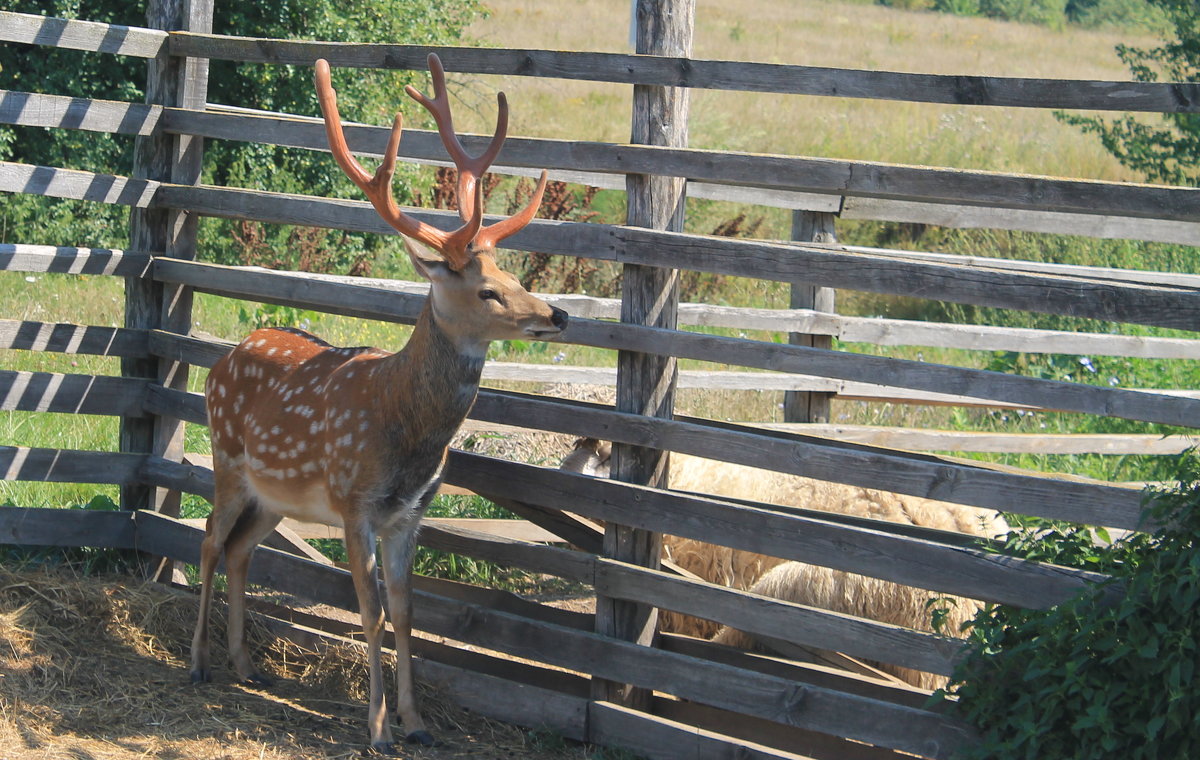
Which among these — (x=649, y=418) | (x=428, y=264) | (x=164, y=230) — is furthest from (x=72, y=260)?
(x=649, y=418)

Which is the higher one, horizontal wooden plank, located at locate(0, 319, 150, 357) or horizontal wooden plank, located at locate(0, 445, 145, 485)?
horizontal wooden plank, located at locate(0, 319, 150, 357)

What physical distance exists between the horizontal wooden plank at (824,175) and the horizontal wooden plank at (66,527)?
2.06 m

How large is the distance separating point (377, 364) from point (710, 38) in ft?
107

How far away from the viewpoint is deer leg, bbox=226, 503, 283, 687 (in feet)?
18.6

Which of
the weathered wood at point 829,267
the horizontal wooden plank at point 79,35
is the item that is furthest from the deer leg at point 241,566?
the horizontal wooden plank at point 79,35

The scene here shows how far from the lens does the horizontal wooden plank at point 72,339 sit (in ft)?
20.0

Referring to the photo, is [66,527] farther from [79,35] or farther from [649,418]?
[649,418]

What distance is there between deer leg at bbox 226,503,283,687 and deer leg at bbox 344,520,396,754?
32.3 inches

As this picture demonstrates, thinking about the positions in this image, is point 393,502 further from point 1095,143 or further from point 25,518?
point 1095,143

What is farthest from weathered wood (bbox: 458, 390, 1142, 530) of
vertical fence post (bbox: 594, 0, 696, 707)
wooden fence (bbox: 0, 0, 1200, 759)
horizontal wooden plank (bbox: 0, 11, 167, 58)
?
horizontal wooden plank (bbox: 0, 11, 167, 58)

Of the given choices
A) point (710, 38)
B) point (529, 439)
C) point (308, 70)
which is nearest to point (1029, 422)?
point (529, 439)

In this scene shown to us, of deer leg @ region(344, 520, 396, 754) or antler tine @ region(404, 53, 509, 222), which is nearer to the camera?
deer leg @ region(344, 520, 396, 754)

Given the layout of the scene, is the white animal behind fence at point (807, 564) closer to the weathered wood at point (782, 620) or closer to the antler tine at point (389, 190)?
the weathered wood at point (782, 620)

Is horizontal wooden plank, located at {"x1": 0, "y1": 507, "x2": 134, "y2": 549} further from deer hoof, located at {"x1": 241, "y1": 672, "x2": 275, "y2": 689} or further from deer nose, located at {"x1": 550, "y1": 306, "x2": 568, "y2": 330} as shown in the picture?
deer nose, located at {"x1": 550, "y1": 306, "x2": 568, "y2": 330}
